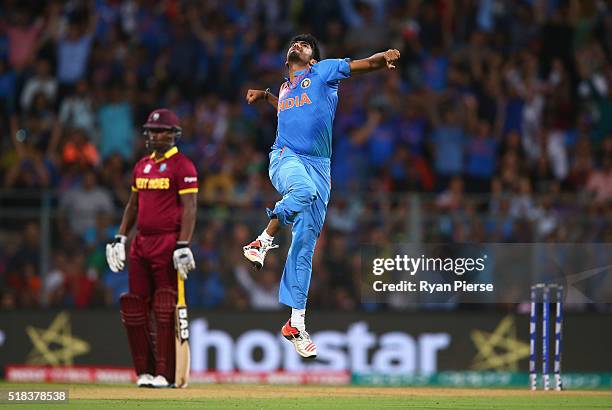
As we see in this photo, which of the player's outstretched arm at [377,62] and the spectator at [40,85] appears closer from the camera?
the player's outstretched arm at [377,62]

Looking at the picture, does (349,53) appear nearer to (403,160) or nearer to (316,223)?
(403,160)

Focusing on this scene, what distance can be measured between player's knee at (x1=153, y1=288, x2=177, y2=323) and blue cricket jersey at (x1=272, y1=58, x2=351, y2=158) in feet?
7.06

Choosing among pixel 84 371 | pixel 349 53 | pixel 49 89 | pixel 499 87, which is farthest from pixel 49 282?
pixel 499 87

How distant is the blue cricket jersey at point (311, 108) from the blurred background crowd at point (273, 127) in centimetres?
540

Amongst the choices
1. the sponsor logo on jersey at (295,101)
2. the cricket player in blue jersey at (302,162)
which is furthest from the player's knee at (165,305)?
the sponsor logo on jersey at (295,101)

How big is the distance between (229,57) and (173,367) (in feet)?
28.9

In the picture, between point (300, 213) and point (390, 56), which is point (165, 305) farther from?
point (390, 56)

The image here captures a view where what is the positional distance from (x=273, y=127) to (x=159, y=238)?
23.5ft

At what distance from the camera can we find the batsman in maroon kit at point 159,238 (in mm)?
14016

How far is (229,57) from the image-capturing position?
2214cm

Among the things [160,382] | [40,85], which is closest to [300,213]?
[160,382]

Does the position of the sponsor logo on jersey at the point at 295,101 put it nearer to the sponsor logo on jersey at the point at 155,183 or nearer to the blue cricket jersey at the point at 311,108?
the blue cricket jersey at the point at 311,108

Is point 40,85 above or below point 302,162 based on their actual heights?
above

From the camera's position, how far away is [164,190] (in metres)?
14.0
